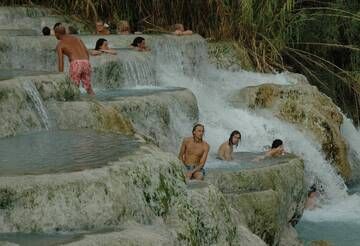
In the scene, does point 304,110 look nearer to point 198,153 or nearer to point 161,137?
point 161,137

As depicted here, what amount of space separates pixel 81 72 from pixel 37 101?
241cm

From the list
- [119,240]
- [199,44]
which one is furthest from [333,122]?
[119,240]

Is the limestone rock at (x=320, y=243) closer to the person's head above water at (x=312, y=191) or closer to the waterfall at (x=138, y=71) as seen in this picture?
the person's head above water at (x=312, y=191)

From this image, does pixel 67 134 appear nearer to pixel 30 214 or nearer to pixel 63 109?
pixel 63 109

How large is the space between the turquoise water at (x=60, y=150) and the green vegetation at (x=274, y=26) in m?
8.22

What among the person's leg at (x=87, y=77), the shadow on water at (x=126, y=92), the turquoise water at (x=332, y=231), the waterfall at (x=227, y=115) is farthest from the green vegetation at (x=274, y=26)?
the turquoise water at (x=332, y=231)

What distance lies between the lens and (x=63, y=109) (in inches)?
428

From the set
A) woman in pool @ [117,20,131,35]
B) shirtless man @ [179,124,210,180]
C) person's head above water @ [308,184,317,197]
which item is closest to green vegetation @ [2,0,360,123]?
woman in pool @ [117,20,131,35]

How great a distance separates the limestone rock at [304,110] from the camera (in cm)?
1551

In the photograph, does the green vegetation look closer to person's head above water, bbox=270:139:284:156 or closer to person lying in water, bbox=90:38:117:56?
person lying in water, bbox=90:38:117:56

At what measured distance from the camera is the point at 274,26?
18297mm

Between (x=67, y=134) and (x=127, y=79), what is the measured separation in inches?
186

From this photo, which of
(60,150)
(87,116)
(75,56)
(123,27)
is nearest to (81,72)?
(75,56)

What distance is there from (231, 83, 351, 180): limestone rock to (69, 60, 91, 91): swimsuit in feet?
11.3
